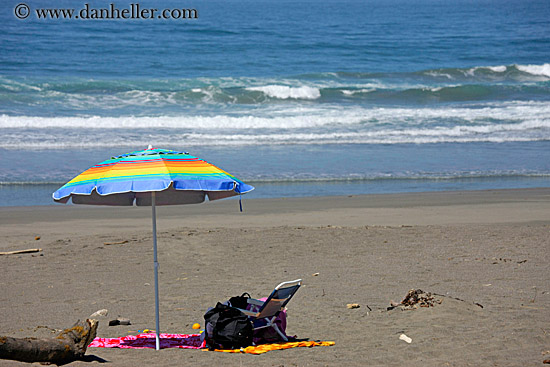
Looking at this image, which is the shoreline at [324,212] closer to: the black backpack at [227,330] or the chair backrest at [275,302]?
the chair backrest at [275,302]

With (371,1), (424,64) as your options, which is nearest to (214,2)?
(371,1)

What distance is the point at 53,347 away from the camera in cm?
429

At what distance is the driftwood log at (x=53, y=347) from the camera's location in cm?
403

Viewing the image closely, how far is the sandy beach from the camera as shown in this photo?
4.88 m

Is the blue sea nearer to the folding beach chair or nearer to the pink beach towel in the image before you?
the pink beach towel

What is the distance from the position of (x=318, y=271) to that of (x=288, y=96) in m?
21.8

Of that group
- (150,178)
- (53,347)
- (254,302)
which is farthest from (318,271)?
(53,347)

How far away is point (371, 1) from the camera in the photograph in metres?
68.9

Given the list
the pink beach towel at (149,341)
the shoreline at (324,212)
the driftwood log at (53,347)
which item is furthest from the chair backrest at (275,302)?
the shoreline at (324,212)

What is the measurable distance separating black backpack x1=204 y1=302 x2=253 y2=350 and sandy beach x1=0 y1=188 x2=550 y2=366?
0.62 ft

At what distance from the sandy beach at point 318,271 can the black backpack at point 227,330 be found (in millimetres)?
187

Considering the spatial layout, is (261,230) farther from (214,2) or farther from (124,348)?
(214,2)

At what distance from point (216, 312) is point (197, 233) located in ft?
13.9

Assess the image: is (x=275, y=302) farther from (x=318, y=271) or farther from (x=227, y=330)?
(x=318, y=271)
